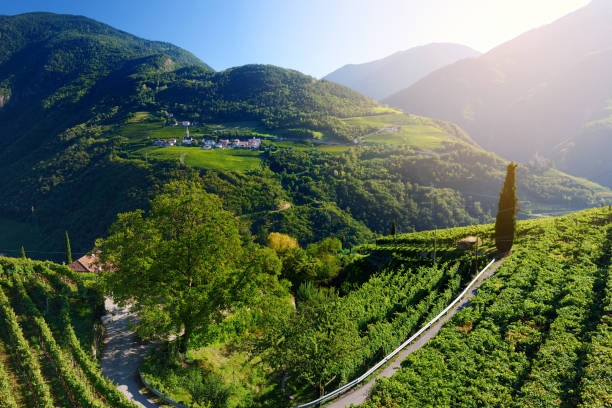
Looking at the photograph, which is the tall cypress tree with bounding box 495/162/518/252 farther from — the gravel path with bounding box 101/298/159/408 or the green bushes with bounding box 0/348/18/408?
the green bushes with bounding box 0/348/18/408

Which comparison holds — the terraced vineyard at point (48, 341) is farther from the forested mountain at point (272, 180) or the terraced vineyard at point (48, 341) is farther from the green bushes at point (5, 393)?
the forested mountain at point (272, 180)

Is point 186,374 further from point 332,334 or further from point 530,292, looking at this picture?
point 530,292

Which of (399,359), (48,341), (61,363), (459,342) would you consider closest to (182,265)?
(61,363)

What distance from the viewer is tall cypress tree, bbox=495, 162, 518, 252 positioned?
1236 inches

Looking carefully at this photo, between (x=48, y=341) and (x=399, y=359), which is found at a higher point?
(x=48, y=341)

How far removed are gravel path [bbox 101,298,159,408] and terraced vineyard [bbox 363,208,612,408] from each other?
15455mm

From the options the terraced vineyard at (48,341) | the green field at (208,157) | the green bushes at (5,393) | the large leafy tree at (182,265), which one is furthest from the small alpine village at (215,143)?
the green bushes at (5,393)

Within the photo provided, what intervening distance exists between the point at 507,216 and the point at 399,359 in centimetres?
2221

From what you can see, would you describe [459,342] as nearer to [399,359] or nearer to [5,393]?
[399,359]

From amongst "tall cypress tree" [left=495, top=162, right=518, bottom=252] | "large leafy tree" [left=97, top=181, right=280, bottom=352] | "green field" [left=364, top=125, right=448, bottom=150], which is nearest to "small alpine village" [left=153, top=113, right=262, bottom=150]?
"green field" [left=364, top=125, right=448, bottom=150]

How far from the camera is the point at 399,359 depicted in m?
18.3

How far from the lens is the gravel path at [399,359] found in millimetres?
15352

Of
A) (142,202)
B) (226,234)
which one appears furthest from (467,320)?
(142,202)

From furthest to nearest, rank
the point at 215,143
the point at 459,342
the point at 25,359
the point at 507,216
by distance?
1. the point at 215,143
2. the point at 507,216
3. the point at 25,359
4. the point at 459,342
